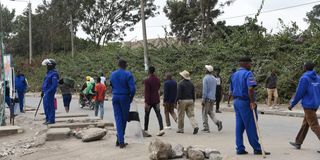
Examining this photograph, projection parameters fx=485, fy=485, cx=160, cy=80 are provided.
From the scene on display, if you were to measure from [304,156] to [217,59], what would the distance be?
2087 centimetres

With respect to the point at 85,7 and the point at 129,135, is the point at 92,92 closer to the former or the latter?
the point at 129,135

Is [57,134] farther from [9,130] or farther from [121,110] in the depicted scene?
[9,130]

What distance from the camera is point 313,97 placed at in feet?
32.0

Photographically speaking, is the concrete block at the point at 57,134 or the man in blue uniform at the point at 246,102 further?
the concrete block at the point at 57,134

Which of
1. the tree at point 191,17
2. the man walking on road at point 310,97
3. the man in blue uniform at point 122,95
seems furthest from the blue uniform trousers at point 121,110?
the tree at point 191,17

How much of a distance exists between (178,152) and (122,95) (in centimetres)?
218

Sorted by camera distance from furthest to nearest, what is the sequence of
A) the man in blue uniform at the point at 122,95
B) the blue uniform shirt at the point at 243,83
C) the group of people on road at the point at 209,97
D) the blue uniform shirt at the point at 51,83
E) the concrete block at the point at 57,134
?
1. the blue uniform shirt at the point at 51,83
2. the concrete block at the point at 57,134
3. the man in blue uniform at the point at 122,95
4. the group of people on road at the point at 209,97
5. the blue uniform shirt at the point at 243,83

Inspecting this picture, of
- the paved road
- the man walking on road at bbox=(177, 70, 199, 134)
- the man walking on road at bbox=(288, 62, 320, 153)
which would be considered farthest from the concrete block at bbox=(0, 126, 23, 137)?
the man walking on road at bbox=(288, 62, 320, 153)

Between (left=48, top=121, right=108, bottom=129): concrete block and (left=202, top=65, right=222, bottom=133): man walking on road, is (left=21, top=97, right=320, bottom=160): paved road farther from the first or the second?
(left=48, top=121, right=108, bottom=129): concrete block

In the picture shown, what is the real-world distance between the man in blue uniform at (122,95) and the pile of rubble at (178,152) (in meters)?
1.58

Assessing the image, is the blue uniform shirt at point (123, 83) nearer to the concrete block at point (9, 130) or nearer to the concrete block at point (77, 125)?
the concrete block at point (77, 125)

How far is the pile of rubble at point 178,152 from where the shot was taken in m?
8.62

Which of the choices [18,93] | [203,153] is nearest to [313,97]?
[203,153]

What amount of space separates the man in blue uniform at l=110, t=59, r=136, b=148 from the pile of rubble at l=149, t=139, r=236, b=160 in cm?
158
